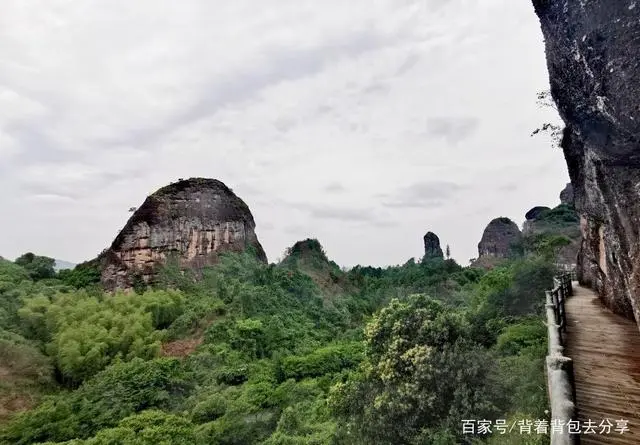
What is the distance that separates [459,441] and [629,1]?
7305 mm

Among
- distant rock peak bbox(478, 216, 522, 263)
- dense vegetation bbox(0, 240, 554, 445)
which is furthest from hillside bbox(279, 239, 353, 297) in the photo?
distant rock peak bbox(478, 216, 522, 263)

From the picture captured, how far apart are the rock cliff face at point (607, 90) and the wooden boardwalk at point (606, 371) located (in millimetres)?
851

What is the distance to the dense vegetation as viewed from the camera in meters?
8.40

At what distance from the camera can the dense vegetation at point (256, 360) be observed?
27.6 feet

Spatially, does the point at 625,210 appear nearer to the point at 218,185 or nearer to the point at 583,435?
the point at 583,435

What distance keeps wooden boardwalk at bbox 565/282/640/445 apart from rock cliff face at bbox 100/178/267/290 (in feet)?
94.7

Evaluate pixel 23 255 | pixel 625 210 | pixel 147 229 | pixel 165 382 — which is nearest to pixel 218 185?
pixel 147 229

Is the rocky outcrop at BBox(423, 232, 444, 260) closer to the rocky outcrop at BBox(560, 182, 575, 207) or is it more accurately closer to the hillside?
the rocky outcrop at BBox(560, 182, 575, 207)

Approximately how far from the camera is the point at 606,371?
219 inches

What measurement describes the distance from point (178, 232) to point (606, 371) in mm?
30983

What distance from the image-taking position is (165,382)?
55.1 ft

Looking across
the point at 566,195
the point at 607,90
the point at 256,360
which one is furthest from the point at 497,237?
the point at 607,90

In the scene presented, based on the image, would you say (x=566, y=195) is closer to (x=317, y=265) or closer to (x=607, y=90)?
(x=317, y=265)

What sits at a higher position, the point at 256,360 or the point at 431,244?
the point at 431,244
